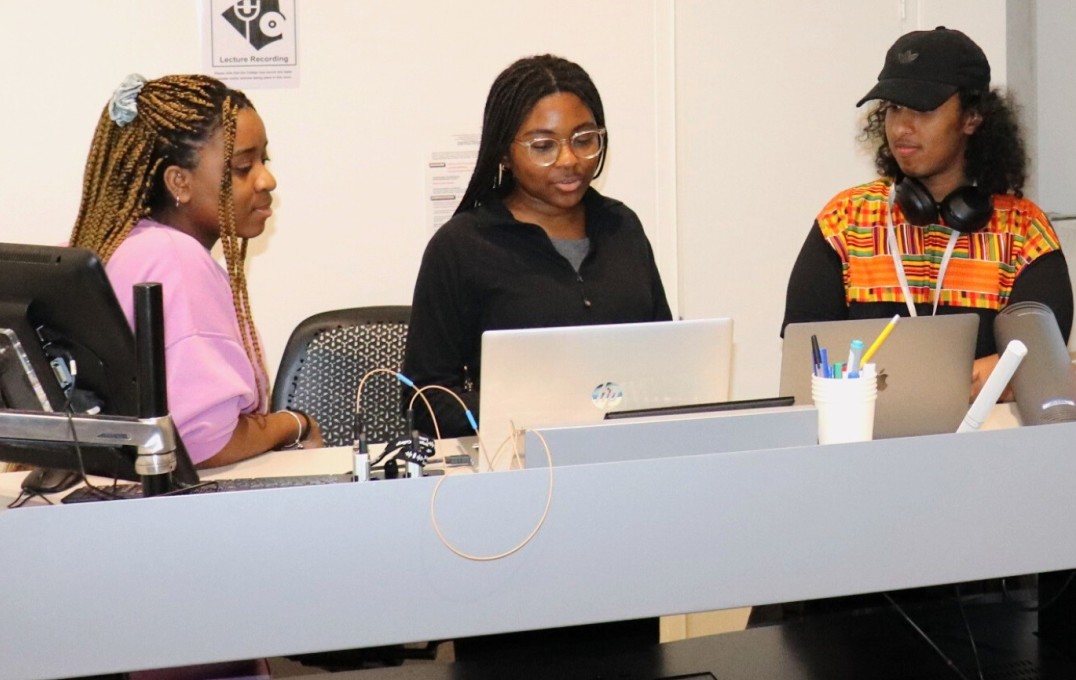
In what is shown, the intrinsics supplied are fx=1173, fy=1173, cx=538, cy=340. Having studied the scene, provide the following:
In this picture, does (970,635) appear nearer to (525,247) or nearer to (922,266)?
(922,266)

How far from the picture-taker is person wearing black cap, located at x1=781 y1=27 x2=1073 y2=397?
7.52 feet

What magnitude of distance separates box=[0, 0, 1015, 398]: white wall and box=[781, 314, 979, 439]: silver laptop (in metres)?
1.71

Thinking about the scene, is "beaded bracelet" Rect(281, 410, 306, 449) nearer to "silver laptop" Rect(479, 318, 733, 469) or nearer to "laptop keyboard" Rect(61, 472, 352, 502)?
"laptop keyboard" Rect(61, 472, 352, 502)

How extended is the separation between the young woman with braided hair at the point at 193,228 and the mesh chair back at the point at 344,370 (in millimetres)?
346

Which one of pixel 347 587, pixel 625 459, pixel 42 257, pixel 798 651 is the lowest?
pixel 798 651

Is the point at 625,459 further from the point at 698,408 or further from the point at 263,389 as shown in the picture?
the point at 263,389

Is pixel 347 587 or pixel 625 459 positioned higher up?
pixel 625 459

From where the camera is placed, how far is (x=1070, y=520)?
1.41 meters

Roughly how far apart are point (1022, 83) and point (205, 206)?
2627 millimetres

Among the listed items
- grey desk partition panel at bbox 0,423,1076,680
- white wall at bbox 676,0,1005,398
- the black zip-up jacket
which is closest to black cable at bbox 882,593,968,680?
grey desk partition panel at bbox 0,423,1076,680

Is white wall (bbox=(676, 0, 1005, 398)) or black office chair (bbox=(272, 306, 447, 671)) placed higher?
white wall (bbox=(676, 0, 1005, 398))

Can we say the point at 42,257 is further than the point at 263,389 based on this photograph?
No

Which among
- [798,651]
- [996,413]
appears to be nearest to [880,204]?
[996,413]

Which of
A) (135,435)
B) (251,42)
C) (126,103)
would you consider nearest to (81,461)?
(135,435)
